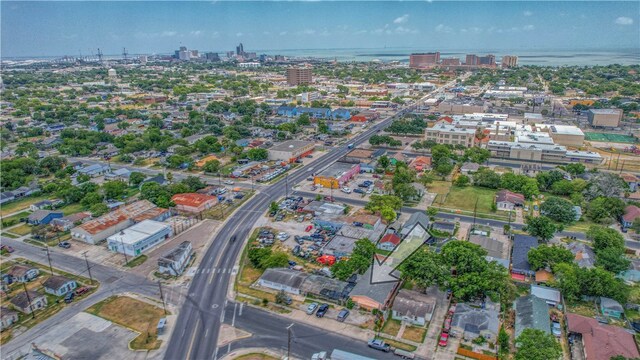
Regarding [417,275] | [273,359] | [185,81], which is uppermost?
[185,81]

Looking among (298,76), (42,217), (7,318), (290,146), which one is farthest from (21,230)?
(298,76)

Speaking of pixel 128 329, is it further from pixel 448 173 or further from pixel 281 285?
pixel 448 173

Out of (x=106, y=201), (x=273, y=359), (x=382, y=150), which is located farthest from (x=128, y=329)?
(x=382, y=150)

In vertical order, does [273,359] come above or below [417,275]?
below

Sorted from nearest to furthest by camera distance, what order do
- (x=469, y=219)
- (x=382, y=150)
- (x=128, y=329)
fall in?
(x=128, y=329) → (x=469, y=219) → (x=382, y=150)

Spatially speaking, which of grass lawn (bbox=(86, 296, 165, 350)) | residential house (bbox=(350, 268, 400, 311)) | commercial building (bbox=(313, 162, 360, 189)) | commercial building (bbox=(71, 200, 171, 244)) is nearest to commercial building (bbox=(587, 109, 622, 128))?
commercial building (bbox=(313, 162, 360, 189))

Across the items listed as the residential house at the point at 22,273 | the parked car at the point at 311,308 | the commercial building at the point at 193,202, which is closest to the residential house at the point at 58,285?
the residential house at the point at 22,273

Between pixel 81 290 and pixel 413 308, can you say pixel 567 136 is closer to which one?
pixel 413 308

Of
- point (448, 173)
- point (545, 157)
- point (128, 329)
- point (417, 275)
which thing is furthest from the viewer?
point (545, 157)
